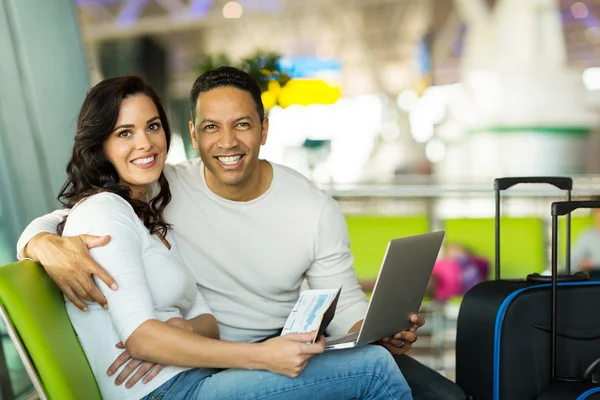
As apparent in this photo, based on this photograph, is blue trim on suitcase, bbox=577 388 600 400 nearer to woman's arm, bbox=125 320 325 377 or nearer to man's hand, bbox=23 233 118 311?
woman's arm, bbox=125 320 325 377

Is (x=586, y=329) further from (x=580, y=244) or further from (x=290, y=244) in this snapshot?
(x=580, y=244)

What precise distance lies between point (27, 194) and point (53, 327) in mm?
1955

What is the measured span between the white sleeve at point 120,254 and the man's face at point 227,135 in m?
0.49

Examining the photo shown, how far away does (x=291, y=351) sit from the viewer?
1.77m

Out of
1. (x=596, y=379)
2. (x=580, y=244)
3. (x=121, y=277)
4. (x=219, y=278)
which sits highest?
(x=121, y=277)

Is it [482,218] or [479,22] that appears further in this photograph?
[479,22]

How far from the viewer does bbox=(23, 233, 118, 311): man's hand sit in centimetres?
177

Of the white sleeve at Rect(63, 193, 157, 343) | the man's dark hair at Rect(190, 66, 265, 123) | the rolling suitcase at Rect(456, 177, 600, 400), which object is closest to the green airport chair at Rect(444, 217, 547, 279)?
the rolling suitcase at Rect(456, 177, 600, 400)

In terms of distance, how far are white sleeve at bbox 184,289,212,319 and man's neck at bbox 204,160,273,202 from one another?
36cm

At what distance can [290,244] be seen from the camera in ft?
8.00

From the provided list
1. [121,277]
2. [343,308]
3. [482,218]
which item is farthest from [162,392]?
[482,218]

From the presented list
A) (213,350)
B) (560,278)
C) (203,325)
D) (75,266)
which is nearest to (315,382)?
(213,350)

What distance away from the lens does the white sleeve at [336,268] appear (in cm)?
247

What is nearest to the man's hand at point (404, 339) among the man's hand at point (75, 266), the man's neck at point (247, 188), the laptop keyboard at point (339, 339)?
the laptop keyboard at point (339, 339)
